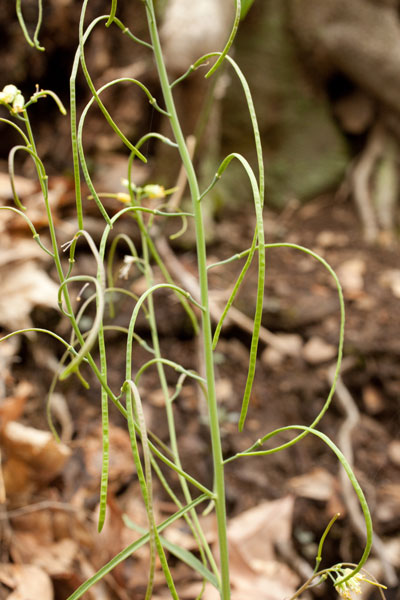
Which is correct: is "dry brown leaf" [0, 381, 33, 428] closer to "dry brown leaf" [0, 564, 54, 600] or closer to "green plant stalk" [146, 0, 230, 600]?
"dry brown leaf" [0, 564, 54, 600]

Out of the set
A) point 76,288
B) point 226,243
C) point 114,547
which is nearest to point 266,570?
point 114,547

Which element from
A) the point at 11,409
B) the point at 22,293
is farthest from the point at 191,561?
the point at 22,293

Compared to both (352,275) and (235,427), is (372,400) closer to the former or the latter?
(235,427)

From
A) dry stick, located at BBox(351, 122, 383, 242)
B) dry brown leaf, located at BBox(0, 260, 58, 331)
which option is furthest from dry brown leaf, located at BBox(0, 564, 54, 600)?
dry stick, located at BBox(351, 122, 383, 242)

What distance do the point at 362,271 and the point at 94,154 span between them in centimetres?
107

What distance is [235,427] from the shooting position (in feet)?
4.46

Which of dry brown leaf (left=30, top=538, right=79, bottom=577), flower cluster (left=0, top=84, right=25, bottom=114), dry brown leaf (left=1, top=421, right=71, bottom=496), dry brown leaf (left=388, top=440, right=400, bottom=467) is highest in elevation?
flower cluster (left=0, top=84, right=25, bottom=114)

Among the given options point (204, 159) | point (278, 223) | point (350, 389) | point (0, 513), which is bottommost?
point (350, 389)

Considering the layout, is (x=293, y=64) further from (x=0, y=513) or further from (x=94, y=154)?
(x=0, y=513)

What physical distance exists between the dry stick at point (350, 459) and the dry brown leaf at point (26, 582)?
0.67 meters

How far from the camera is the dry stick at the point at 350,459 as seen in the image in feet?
3.49

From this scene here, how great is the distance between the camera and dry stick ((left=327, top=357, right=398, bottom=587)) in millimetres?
1062

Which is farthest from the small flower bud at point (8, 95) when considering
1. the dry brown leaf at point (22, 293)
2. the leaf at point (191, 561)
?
the dry brown leaf at point (22, 293)

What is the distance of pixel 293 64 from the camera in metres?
2.24
